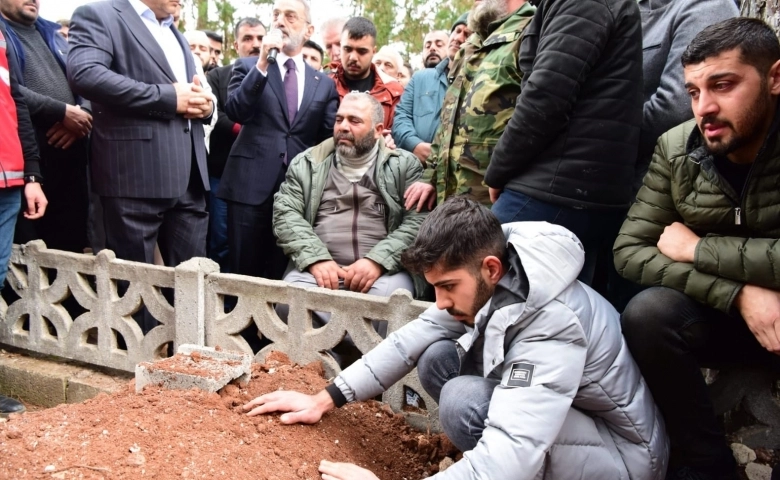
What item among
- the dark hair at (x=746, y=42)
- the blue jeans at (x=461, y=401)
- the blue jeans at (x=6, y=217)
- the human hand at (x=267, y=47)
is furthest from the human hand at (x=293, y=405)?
the human hand at (x=267, y=47)

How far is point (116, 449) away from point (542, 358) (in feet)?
5.08

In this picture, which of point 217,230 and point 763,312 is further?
point 217,230

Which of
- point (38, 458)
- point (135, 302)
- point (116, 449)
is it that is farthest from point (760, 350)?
point (135, 302)

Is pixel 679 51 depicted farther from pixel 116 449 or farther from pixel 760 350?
Result: pixel 116 449

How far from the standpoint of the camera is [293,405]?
279 cm

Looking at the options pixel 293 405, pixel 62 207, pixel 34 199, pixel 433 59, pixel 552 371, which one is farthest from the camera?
pixel 433 59

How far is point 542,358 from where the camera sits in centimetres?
218

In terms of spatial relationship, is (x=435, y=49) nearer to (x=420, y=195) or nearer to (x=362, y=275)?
(x=420, y=195)

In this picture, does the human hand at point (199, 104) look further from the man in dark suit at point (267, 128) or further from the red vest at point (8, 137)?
the red vest at point (8, 137)

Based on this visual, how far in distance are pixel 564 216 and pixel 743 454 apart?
1194 mm

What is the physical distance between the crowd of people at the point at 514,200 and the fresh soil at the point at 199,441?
138mm

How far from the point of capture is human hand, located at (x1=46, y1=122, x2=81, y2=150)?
4711 mm

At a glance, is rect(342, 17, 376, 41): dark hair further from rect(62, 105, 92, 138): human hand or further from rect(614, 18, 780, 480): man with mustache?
rect(614, 18, 780, 480): man with mustache

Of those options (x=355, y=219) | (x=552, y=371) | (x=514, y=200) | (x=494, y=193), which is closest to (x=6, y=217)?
(x=355, y=219)
